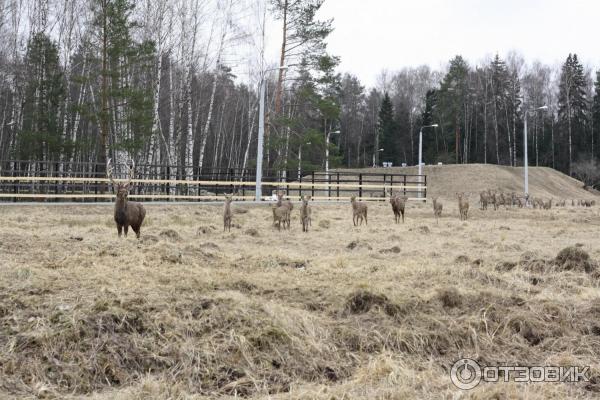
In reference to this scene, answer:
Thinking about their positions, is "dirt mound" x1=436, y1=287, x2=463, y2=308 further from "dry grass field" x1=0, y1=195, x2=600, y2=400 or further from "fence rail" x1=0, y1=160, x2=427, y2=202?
"fence rail" x1=0, y1=160, x2=427, y2=202

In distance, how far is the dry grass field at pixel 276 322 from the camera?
4.70m

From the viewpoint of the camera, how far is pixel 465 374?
16.6 feet

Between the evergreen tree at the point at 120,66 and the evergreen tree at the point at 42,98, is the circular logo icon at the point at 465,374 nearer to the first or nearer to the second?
the evergreen tree at the point at 120,66

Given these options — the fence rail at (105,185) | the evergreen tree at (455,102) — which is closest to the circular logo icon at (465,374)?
the fence rail at (105,185)

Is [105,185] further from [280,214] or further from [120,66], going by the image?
[280,214]

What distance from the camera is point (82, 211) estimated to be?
66.3 ft

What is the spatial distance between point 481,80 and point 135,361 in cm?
7206

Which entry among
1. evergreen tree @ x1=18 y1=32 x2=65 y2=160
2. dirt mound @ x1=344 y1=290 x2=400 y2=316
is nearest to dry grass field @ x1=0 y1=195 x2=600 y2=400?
dirt mound @ x1=344 y1=290 x2=400 y2=316

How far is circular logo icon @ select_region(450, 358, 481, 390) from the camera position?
189 inches

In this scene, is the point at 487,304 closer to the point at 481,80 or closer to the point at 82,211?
the point at 82,211

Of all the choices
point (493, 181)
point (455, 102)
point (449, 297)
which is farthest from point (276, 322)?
point (455, 102)
